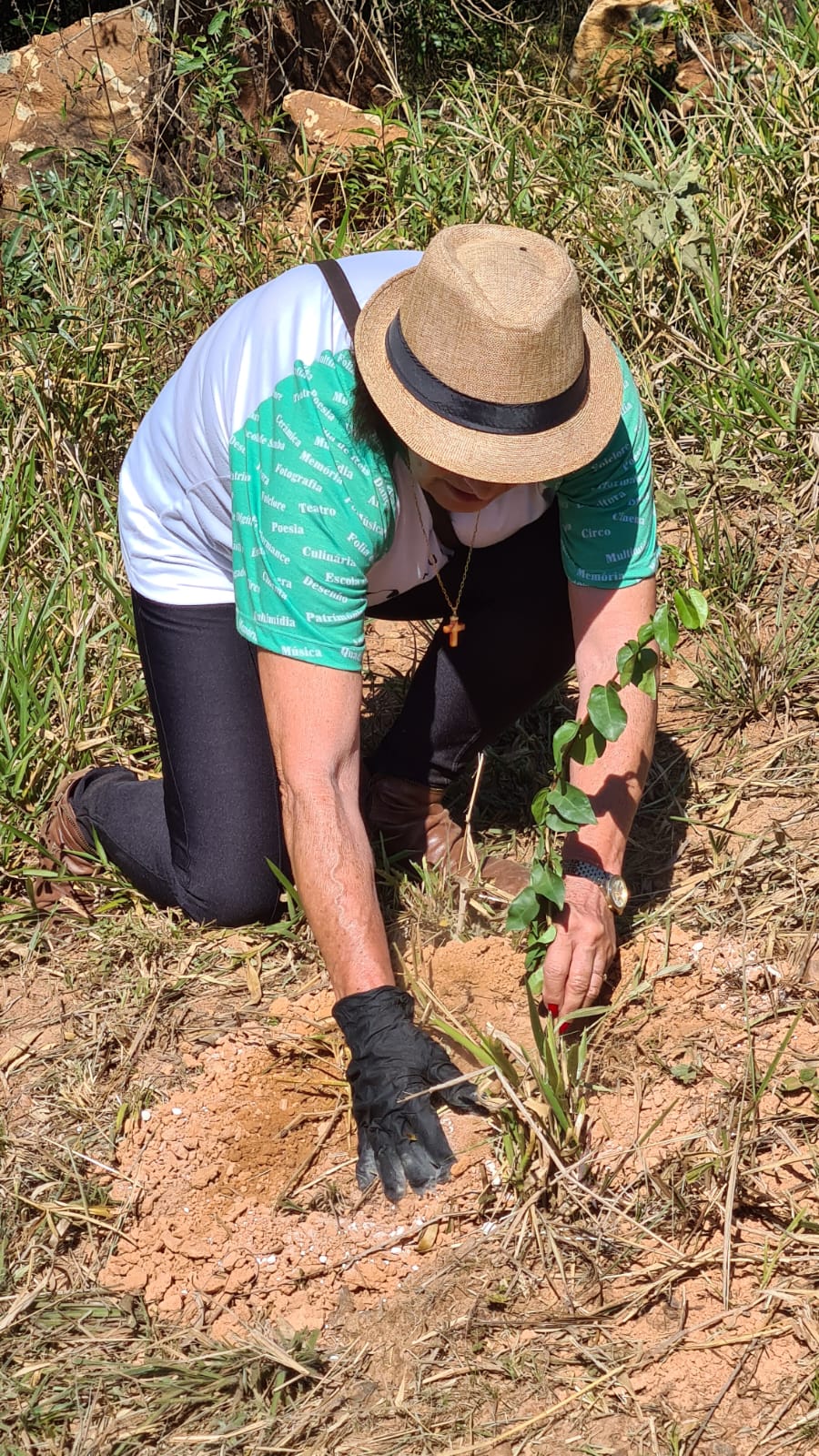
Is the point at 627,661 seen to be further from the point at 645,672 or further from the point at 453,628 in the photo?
the point at 453,628

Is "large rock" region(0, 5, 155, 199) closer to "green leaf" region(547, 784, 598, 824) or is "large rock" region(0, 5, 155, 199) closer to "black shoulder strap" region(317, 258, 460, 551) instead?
"black shoulder strap" region(317, 258, 460, 551)

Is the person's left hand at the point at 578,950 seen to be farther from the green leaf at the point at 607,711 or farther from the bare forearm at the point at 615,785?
the green leaf at the point at 607,711

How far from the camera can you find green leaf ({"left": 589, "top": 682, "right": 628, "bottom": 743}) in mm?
1961

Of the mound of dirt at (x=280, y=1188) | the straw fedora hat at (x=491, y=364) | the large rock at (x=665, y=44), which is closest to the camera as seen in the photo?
the straw fedora hat at (x=491, y=364)

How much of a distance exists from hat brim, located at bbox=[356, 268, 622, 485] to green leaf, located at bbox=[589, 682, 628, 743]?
1.03ft

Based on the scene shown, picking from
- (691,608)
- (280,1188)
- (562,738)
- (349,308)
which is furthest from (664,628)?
(280,1188)

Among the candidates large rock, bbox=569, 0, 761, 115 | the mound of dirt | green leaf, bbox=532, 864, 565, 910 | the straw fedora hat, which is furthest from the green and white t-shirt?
large rock, bbox=569, 0, 761, 115

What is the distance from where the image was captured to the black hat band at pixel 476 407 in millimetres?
1793

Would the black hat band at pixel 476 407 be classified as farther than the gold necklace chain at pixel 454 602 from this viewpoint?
No

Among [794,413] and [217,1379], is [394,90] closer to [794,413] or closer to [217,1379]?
[794,413]

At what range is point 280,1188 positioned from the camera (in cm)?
204

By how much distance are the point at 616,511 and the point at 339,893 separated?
74 cm

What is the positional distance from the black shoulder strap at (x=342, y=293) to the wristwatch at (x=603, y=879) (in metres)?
0.85

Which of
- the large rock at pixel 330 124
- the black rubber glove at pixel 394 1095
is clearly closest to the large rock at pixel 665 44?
the large rock at pixel 330 124
